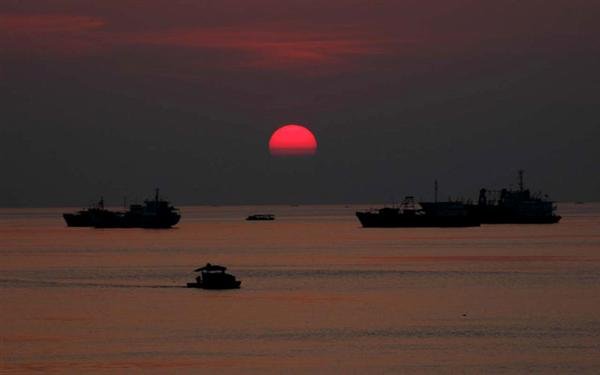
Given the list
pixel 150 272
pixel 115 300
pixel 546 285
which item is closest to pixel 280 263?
pixel 150 272

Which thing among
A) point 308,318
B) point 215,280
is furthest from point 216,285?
point 308,318

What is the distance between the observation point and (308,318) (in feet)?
267

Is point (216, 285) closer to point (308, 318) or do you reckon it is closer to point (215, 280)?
point (215, 280)

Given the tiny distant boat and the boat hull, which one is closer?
the tiny distant boat

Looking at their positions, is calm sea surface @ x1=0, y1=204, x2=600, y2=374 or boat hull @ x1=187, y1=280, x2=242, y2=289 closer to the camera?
calm sea surface @ x1=0, y1=204, x2=600, y2=374

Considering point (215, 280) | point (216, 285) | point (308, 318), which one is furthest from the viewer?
point (216, 285)

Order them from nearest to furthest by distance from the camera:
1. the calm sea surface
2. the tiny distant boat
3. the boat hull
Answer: the calm sea surface
the tiny distant boat
the boat hull

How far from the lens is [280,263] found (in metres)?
147

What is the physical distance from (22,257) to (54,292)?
2465 inches

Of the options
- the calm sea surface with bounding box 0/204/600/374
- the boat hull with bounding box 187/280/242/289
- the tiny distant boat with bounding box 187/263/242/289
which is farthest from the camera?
the boat hull with bounding box 187/280/242/289

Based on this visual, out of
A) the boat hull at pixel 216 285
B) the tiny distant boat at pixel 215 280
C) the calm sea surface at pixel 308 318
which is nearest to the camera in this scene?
the calm sea surface at pixel 308 318

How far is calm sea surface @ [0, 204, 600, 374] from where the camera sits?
205 feet

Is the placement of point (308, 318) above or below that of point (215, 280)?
below

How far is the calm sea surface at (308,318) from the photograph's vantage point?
6250 cm
